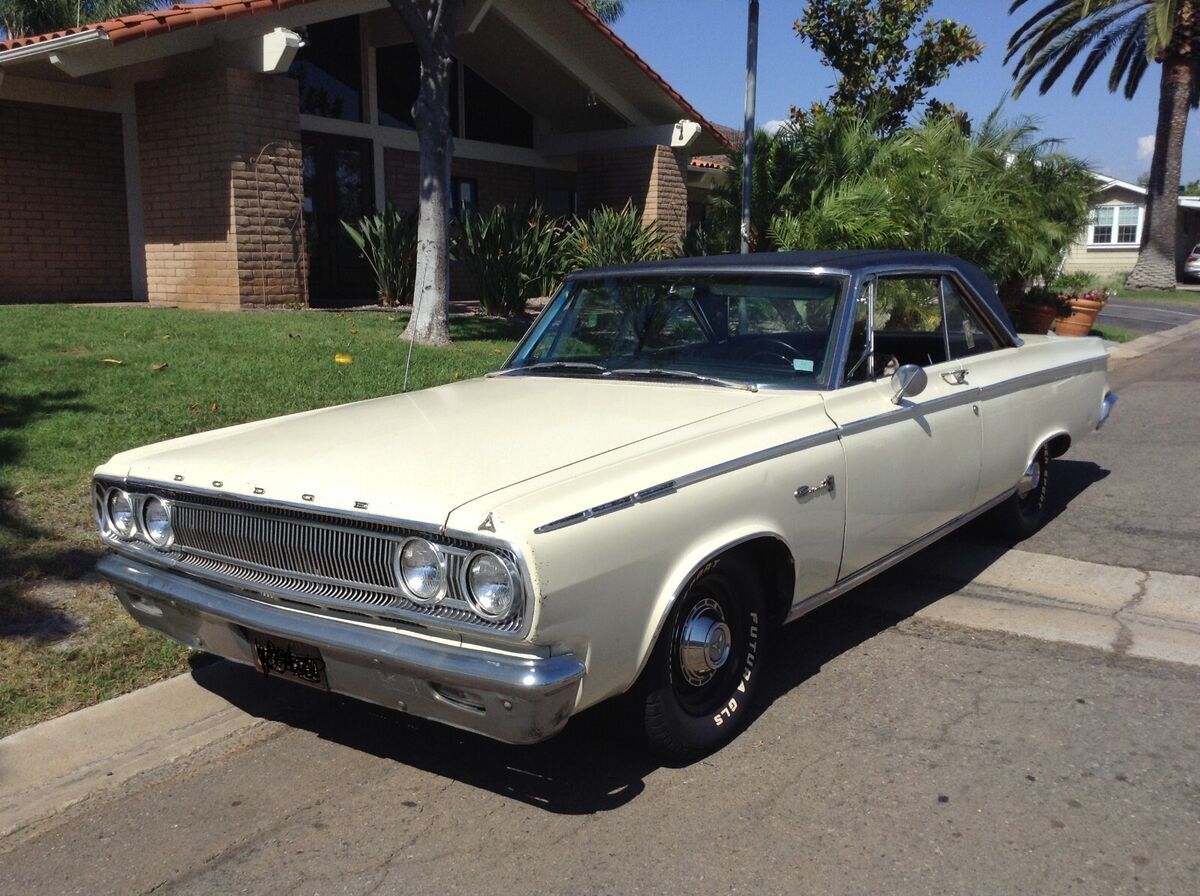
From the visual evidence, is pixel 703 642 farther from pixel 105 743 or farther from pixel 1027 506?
pixel 1027 506

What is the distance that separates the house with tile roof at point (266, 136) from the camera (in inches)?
470

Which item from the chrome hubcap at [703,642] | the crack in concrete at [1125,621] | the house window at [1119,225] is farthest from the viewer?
the house window at [1119,225]

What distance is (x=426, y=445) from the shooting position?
3.63 meters

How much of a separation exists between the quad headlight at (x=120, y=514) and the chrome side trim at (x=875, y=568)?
2354 mm

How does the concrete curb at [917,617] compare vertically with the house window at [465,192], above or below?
below

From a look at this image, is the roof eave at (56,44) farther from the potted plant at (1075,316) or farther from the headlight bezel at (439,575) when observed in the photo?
the potted plant at (1075,316)

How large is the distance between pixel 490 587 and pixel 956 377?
2.86 metres

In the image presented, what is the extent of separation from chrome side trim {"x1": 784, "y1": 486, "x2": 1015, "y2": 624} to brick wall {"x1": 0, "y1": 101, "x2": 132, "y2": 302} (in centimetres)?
1180

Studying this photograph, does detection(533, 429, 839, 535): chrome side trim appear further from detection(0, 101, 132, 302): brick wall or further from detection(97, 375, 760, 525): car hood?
detection(0, 101, 132, 302): brick wall

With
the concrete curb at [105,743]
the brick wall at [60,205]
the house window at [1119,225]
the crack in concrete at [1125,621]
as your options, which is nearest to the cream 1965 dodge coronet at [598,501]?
the concrete curb at [105,743]

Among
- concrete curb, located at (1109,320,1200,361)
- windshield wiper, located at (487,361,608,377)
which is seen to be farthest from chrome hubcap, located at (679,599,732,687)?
concrete curb, located at (1109,320,1200,361)

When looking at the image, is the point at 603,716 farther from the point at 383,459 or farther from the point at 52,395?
the point at 52,395

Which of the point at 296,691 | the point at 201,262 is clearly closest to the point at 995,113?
the point at 201,262

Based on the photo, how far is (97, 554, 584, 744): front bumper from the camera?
2910 millimetres
